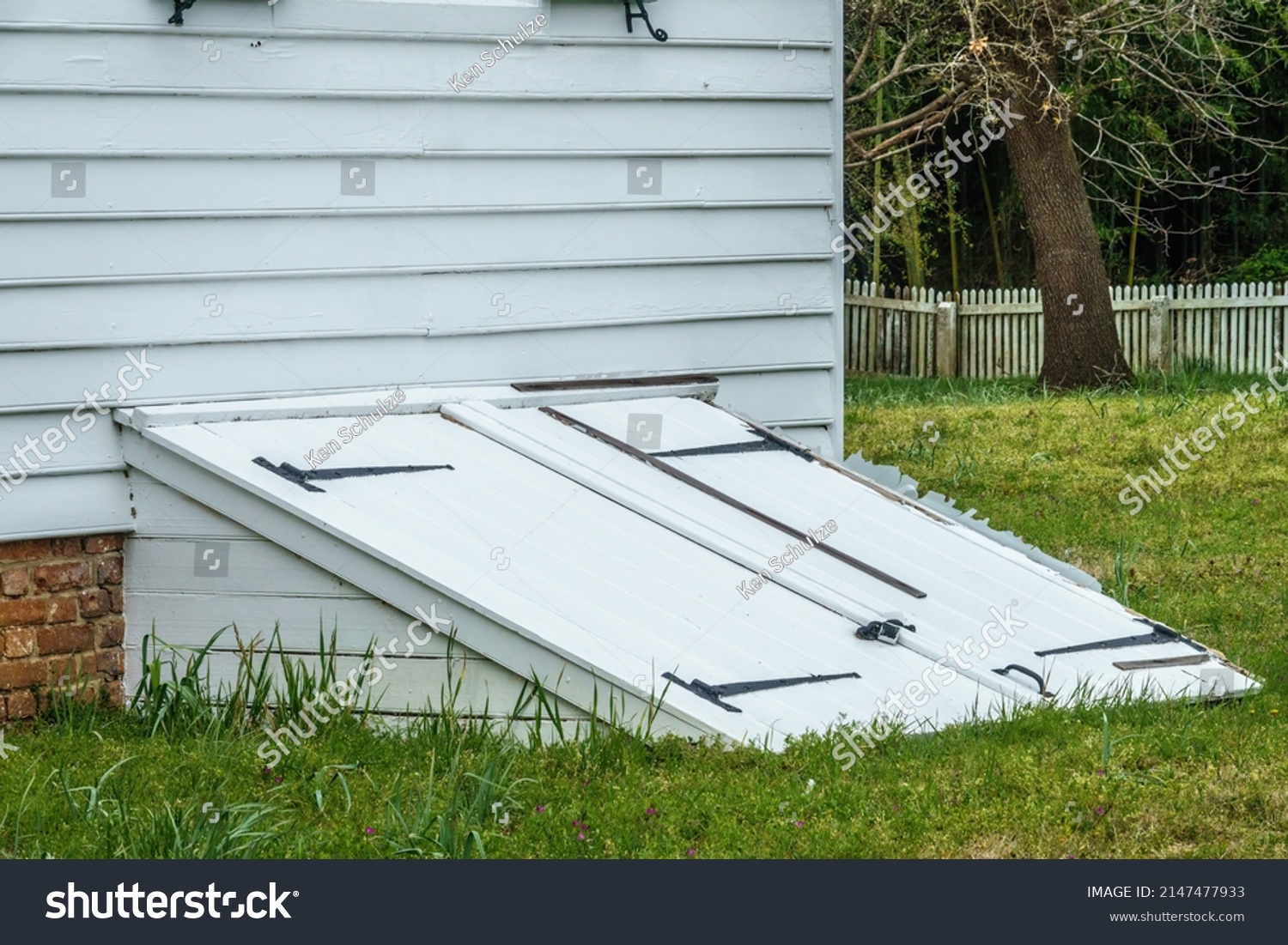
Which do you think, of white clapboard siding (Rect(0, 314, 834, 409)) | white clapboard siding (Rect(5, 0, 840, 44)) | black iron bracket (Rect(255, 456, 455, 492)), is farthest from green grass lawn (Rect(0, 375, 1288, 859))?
white clapboard siding (Rect(5, 0, 840, 44))

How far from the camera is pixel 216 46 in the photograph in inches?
258

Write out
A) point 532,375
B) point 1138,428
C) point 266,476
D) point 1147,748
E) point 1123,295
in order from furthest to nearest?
point 1123,295 < point 1138,428 < point 532,375 < point 266,476 < point 1147,748

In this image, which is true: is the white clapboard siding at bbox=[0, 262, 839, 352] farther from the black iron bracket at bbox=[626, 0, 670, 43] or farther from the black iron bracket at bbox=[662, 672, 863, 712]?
the black iron bracket at bbox=[662, 672, 863, 712]

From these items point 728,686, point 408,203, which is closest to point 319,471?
point 408,203

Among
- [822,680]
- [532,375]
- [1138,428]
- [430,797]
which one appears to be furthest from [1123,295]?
[430,797]

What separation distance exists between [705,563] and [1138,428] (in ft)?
21.5

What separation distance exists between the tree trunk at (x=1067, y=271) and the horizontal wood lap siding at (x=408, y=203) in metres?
8.01

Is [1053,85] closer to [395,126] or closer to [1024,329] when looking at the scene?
[395,126]

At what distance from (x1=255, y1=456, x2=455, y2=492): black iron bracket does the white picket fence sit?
14023 millimetres

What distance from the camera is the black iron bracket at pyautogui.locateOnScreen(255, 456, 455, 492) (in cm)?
600

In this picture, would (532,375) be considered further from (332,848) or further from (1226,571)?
(1226,571)

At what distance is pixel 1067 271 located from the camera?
15.7m

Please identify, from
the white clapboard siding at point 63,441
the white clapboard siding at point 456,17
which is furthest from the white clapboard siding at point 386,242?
the white clapboard siding at point 456,17

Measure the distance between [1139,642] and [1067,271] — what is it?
1000 centimetres
